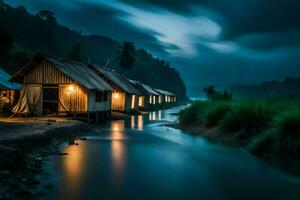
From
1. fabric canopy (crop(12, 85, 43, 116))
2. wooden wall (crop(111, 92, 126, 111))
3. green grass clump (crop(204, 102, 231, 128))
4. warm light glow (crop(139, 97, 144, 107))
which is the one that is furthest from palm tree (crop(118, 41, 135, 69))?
green grass clump (crop(204, 102, 231, 128))

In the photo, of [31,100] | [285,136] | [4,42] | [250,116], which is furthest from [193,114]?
[4,42]

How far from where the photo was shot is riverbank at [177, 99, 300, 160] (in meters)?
14.6

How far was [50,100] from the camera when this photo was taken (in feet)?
107

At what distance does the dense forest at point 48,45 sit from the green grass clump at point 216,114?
2671 cm

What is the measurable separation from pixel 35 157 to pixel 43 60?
18.1 metres

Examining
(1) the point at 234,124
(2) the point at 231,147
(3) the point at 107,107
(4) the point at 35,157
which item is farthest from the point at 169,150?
(3) the point at 107,107

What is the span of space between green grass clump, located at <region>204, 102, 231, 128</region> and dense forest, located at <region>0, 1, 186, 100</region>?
26714 mm

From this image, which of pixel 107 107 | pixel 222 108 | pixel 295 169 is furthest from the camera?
pixel 107 107

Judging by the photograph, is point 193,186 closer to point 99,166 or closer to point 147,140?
point 99,166

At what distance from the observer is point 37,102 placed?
30.6 meters

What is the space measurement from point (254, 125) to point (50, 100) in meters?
19.6

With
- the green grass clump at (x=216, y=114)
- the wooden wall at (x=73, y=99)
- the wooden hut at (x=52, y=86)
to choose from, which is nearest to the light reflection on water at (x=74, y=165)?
the green grass clump at (x=216, y=114)

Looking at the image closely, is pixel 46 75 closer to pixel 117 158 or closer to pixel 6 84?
pixel 6 84

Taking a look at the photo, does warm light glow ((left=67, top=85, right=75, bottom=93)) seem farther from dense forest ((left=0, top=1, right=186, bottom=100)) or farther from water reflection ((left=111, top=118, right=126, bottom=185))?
dense forest ((left=0, top=1, right=186, bottom=100))
